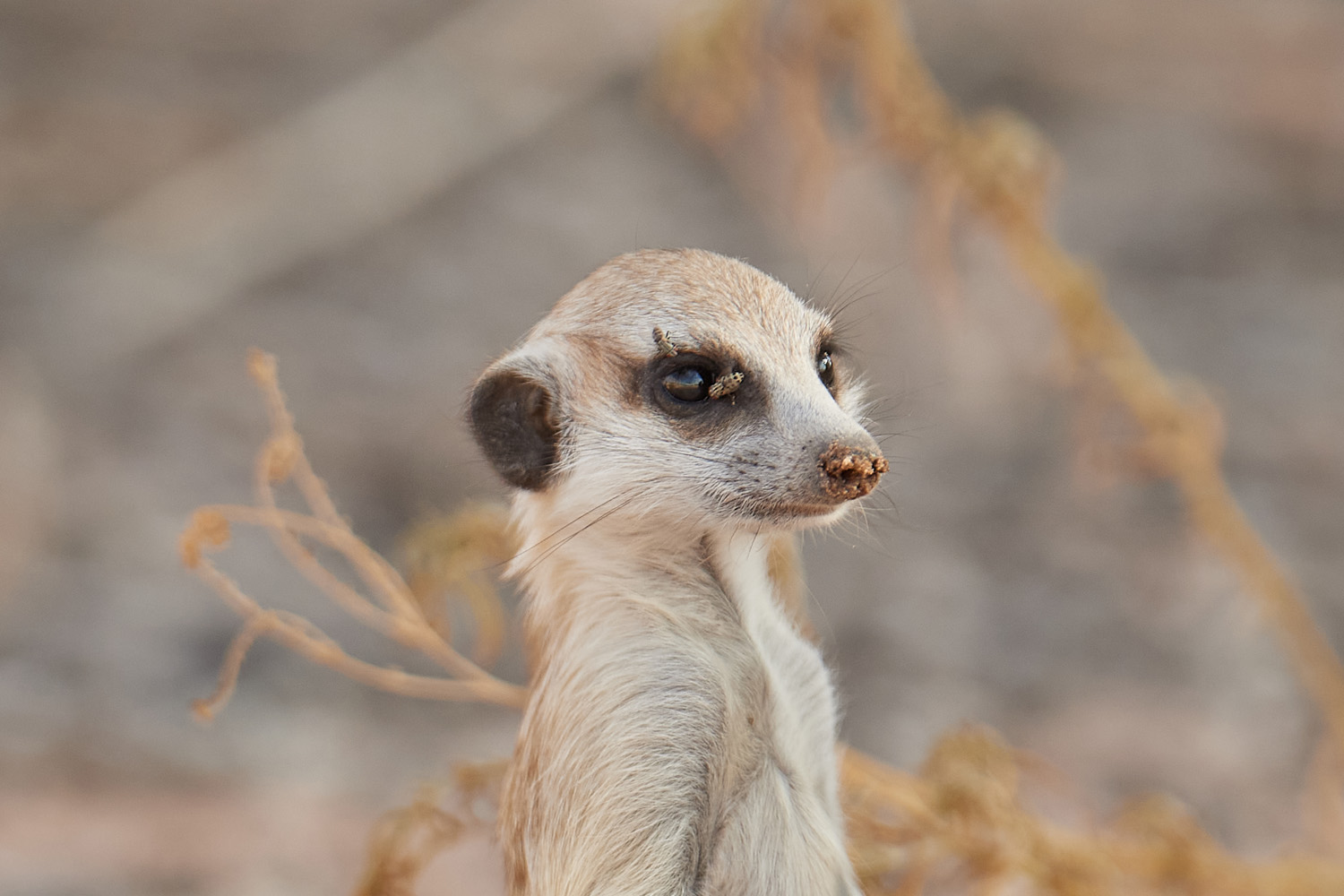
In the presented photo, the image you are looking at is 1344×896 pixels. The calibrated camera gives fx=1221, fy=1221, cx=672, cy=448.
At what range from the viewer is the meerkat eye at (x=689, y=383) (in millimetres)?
1525

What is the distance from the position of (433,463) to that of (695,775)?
11.7ft

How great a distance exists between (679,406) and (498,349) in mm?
1991

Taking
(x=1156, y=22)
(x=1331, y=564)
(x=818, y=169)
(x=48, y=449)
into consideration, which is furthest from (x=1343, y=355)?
(x=48, y=449)

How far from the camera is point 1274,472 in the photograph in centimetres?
494

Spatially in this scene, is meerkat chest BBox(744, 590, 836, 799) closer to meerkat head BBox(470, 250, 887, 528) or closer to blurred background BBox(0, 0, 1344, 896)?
meerkat head BBox(470, 250, 887, 528)

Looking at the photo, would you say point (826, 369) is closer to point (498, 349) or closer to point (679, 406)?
point (679, 406)

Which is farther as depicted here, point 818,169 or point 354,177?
point 354,177

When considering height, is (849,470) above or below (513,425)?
below

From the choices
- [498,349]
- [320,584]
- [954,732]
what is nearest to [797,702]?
[954,732]

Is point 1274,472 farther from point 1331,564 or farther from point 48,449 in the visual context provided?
point 48,449

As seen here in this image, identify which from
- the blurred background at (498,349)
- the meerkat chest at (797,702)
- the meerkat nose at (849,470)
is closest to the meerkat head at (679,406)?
the meerkat nose at (849,470)

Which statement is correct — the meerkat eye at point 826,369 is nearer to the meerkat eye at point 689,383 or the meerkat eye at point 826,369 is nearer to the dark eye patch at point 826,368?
the dark eye patch at point 826,368

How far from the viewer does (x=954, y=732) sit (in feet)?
6.19

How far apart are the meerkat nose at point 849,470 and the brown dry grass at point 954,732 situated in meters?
0.52
